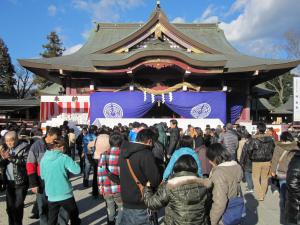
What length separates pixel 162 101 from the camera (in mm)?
15984

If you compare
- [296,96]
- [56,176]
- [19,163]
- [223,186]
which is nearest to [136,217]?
[223,186]

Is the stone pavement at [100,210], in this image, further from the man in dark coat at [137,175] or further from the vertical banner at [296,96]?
the vertical banner at [296,96]

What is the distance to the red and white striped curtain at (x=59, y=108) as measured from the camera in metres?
16.2

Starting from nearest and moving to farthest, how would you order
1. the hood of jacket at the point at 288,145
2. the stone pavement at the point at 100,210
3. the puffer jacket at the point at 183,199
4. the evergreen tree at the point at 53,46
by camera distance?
the puffer jacket at the point at 183,199 < the hood of jacket at the point at 288,145 < the stone pavement at the point at 100,210 < the evergreen tree at the point at 53,46

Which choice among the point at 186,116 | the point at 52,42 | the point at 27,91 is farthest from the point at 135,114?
the point at 27,91

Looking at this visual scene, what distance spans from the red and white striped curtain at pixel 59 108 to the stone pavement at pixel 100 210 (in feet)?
26.8

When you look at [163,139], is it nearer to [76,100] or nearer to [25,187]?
[25,187]

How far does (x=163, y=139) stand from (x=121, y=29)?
51.2ft

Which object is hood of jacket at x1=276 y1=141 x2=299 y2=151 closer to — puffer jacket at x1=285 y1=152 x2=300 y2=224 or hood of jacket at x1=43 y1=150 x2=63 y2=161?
puffer jacket at x1=285 y1=152 x2=300 y2=224

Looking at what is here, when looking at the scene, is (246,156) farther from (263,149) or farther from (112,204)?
(112,204)

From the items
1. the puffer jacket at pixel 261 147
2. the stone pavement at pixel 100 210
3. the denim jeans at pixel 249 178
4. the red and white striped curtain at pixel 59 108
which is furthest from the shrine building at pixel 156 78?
the puffer jacket at pixel 261 147

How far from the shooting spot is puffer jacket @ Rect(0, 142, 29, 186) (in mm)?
5008

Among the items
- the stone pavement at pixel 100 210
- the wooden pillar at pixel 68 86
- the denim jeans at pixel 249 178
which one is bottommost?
the stone pavement at pixel 100 210

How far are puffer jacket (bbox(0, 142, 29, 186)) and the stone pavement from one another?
1257 millimetres
